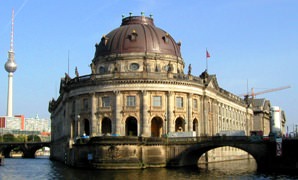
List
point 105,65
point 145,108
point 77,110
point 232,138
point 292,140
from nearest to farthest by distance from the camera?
1. point 292,140
2. point 232,138
3. point 145,108
4. point 77,110
5. point 105,65

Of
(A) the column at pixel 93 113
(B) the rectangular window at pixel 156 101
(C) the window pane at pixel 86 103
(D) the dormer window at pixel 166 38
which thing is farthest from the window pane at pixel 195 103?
(C) the window pane at pixel 86 103

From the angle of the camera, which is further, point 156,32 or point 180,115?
point 156,32

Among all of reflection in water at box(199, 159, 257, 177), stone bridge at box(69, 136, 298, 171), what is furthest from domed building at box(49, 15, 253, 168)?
reflection in water at box(199, 159, 257, 177)

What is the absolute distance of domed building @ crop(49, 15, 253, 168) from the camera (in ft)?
277

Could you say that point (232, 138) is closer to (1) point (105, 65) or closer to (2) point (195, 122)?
(2) point (195, 122)

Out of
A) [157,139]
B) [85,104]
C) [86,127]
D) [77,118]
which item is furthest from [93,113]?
[157,139]

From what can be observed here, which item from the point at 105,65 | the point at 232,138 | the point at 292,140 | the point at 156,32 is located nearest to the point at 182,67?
the point at 156,32

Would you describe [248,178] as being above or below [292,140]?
below

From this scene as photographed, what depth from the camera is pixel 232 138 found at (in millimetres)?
71188

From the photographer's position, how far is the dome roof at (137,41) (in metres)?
95.4

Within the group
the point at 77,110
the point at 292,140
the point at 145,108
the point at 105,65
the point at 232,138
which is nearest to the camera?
the point at 292,140

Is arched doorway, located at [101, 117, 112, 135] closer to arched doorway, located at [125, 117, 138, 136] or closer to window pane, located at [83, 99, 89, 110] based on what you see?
arched doorway, located at [125, 117, 138, 136]

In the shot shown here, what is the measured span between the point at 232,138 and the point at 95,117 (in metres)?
27.7

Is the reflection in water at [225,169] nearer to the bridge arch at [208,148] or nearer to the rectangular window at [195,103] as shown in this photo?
the bridge arch at [208,148]
